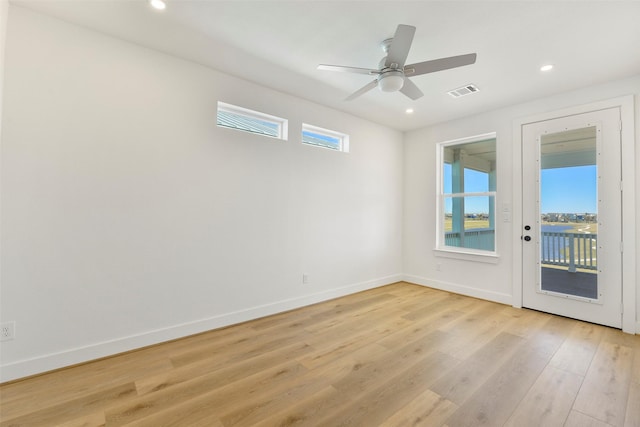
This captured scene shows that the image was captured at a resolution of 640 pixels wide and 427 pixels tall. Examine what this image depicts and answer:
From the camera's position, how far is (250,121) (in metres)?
3.27

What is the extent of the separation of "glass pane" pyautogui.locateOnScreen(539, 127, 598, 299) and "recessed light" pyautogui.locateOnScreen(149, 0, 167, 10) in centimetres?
437

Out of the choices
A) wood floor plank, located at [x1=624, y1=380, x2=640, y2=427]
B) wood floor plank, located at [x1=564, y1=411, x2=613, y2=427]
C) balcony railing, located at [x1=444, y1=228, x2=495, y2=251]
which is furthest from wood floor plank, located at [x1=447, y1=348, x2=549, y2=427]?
balcony railing, located at [x1=444, y1=228, x2=495, y2=251]

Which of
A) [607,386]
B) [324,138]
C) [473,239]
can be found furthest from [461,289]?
[324,138]

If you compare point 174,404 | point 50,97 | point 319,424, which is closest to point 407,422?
point 319,424

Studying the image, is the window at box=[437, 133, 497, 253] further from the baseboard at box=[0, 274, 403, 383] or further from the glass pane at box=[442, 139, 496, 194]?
the baseboard at box=[0, 274, 403, 383]

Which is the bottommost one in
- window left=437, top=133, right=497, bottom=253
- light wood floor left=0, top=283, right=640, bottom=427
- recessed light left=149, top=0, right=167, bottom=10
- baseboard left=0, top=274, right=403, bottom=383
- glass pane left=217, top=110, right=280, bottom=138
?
light wood floor left=0, top=283, right=640, bottom=427

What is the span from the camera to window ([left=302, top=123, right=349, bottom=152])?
149 inches

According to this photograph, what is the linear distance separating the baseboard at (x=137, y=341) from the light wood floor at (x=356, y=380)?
3.0 inches

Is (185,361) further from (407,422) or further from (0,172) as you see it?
(0,172)

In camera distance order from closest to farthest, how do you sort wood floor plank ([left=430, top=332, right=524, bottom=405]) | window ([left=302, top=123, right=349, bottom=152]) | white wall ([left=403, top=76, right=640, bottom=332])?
wood floor plank ([left=430, top=332, right=524, bottom=405]), white wall ([left=403, top=76, right=640, bottom=332]), window ([left=302, top=123, right=349, bottom=152])

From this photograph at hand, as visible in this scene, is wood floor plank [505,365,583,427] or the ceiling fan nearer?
wood floor plank [505,365,583,427]

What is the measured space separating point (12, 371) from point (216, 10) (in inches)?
121

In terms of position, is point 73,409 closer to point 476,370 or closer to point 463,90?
point 476,370

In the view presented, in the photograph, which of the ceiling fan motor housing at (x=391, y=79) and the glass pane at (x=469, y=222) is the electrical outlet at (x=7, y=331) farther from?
the glass pane at (x=469, y=222)
